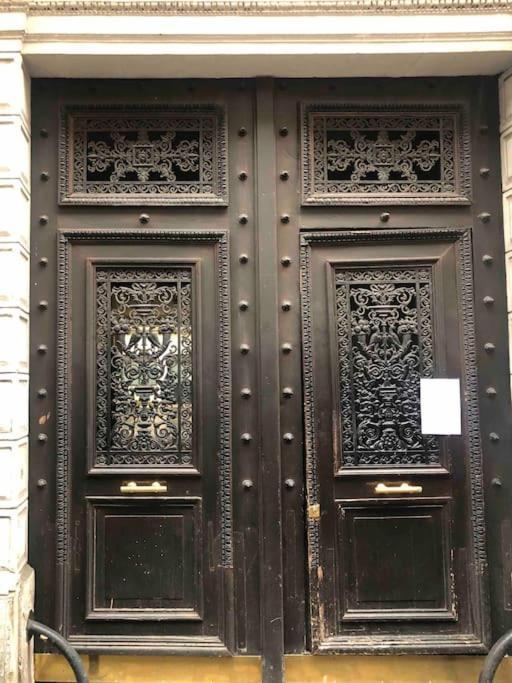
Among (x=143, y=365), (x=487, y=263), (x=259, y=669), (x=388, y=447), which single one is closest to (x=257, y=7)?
(x=487, y=263)

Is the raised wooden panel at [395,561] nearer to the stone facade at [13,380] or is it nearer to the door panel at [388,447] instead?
the door panel at [388,447]

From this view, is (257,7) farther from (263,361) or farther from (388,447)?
(388,447)

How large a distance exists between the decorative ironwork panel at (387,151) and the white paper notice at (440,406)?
3.39 feet

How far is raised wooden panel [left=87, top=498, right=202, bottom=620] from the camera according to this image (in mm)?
2850

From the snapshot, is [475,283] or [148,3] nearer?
[148,3]

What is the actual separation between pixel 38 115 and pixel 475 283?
8.41 ft

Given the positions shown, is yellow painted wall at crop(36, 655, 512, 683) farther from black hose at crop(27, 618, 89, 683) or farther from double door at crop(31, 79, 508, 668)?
black hose at crop(27, 618, 89, 683)

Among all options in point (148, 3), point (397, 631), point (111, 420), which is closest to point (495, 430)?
point (397, 631)

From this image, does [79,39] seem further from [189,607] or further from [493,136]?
[189,607]

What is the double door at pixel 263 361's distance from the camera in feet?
9.33

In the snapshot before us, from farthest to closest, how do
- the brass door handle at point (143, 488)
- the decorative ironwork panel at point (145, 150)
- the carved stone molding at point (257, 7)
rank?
the decorative ironwork panel at point (145, 150) < the brass door handle at point (143, 488) < the carved stone molding at point (257, 7)

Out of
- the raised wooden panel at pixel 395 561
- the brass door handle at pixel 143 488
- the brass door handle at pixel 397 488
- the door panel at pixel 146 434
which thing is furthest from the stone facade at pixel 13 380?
the brass door handle at pixel 397 488

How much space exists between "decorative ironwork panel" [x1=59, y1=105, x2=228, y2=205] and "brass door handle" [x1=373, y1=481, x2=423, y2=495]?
1.80 meters

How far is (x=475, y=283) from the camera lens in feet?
9.70
